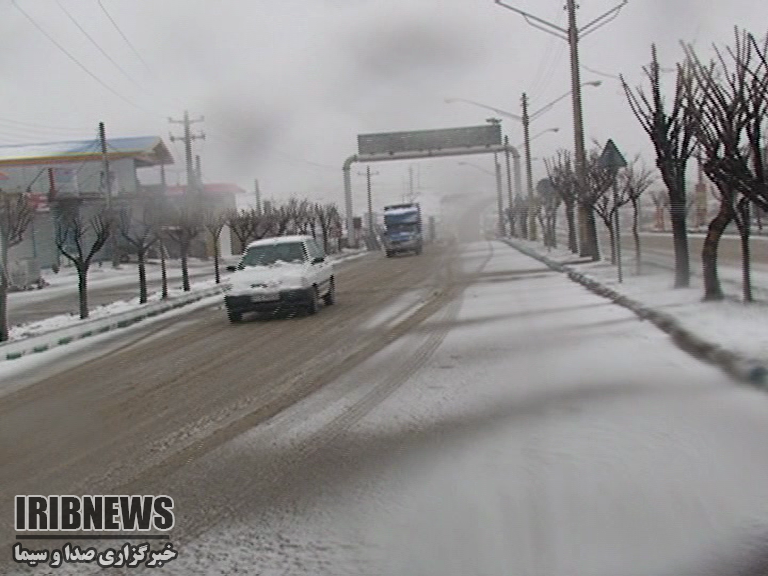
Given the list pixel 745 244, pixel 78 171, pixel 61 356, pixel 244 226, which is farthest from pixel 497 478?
pixel 78 171

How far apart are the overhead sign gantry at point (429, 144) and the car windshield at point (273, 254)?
4288cm

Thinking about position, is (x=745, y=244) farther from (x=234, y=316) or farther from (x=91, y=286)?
(x=91, y=286)

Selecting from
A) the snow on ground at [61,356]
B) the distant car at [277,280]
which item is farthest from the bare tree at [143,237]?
the distant car at [277,280]

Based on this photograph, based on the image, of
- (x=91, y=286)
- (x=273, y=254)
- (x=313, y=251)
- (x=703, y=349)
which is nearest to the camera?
(x=703, y=349)

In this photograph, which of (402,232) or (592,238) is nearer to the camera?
(592,238)

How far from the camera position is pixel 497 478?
5.59m

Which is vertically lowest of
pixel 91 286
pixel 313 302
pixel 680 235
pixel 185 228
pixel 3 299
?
pixel 313 302

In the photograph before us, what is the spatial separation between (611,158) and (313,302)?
6.83 meters

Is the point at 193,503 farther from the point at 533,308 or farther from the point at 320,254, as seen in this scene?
the point at 320,254

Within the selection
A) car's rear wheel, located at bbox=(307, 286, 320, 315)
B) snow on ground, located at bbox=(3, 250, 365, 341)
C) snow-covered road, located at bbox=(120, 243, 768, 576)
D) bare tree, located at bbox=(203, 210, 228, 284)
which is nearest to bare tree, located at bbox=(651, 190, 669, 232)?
snow on ground, located at bbox=(3, 250, 365, 341)

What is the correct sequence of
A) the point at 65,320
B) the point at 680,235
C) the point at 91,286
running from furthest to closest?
the point at 91,286
the point at 65,320
the point at 680,235

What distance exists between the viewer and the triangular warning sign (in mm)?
18016

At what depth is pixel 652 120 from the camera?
15.3m

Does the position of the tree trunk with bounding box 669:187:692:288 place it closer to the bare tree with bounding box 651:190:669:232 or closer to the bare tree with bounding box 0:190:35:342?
the bare tree with bounding box 0:190:35:342
